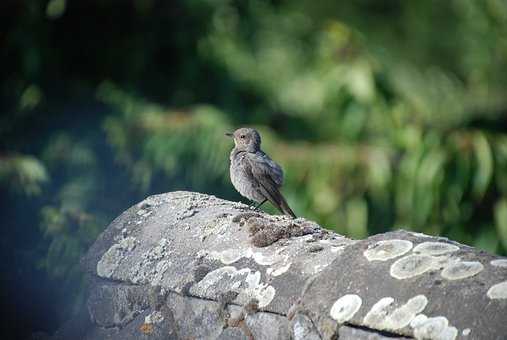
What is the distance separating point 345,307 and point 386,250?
0.28m

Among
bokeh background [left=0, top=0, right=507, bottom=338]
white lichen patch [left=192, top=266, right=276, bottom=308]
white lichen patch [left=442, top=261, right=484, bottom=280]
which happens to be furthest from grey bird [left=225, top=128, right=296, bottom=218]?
bokeh background [left=0, top=0, right=507, bottom=338]

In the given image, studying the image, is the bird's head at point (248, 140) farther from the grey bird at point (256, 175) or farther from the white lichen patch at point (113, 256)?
the white lichen patch at point (113, 256)

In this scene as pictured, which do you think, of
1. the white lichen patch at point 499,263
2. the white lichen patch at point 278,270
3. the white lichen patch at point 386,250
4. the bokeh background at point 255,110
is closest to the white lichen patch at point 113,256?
the white lichen patch at point 278,270

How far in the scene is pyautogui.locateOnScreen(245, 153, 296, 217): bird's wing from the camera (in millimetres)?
5930

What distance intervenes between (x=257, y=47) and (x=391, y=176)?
3380 mm

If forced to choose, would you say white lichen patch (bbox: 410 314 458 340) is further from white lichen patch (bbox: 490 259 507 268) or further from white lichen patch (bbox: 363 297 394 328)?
white lichen patch (bbox: 490 259 507 268)

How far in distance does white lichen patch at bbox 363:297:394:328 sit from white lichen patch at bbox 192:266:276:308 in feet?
1.26

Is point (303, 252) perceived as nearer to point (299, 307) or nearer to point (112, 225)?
point (299, 307)

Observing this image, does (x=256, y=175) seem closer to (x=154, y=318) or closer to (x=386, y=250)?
(x=154, y=318)

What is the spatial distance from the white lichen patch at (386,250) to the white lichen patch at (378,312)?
22 cm

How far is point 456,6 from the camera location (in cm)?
2062

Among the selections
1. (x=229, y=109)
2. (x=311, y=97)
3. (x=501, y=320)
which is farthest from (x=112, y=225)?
(x=311, y=97)

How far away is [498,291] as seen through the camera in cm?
256

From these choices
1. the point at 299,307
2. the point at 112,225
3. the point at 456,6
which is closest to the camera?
the point at 299,307
